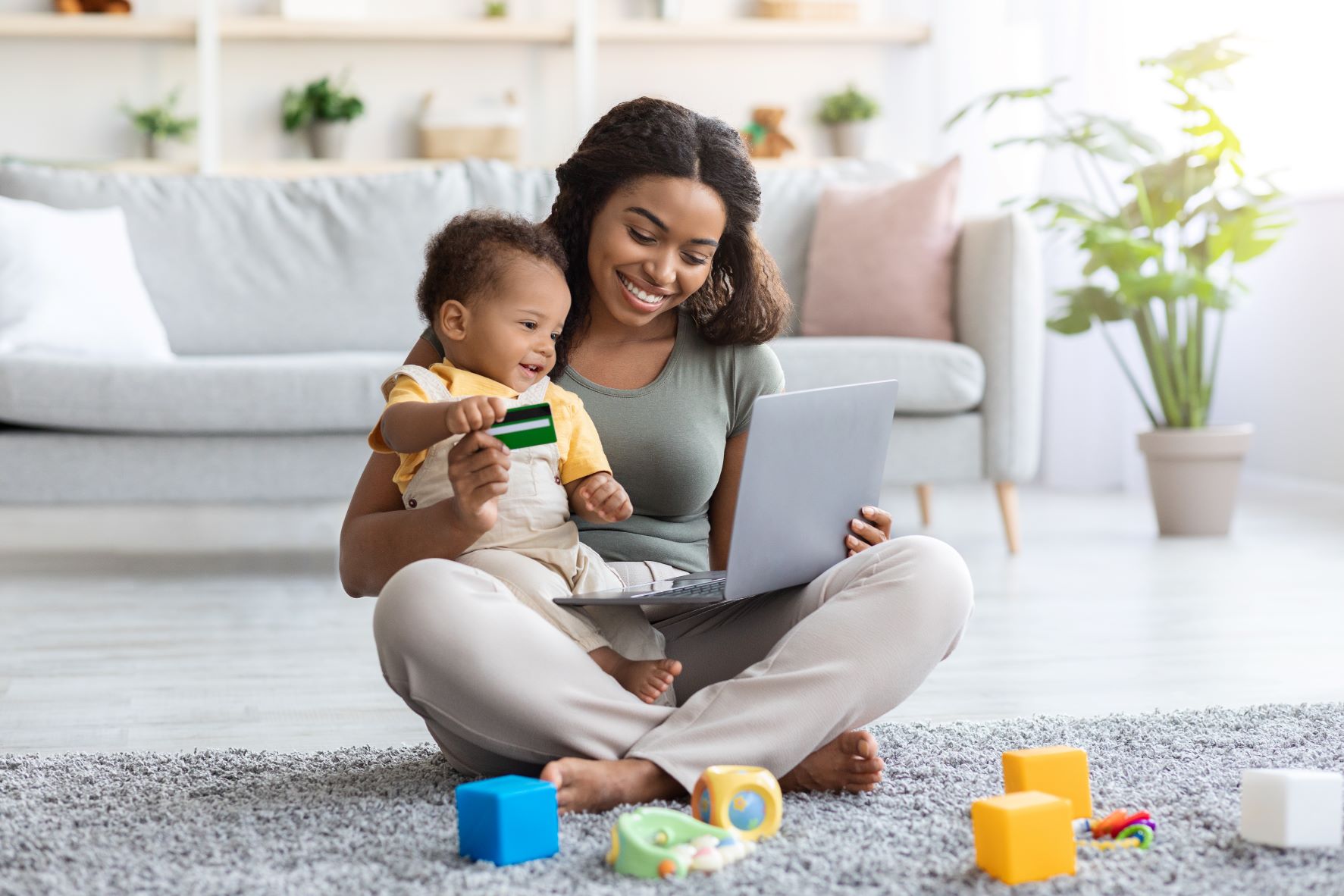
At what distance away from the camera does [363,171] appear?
4.48 metres

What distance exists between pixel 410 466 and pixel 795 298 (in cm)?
221

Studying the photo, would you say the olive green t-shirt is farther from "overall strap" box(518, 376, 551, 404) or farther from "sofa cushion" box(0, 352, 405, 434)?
"sofa cushion" box(0, 352, 405, 434)

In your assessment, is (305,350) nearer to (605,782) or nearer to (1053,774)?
(605,782)

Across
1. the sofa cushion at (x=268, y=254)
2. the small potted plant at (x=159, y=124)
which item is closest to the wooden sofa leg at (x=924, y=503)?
the sofa cushion at (x=268, y=254)

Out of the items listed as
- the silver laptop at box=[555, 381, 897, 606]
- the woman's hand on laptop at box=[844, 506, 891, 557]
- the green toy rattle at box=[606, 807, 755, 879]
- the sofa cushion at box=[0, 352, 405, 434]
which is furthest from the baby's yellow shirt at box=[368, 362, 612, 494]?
the sofa cushion at box=[0, 352, 405, 434]

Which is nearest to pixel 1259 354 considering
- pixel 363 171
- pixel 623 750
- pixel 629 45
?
pixel 629 45

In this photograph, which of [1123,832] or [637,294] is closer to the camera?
[1123,832]

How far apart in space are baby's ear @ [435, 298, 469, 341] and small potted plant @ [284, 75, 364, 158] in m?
3.37

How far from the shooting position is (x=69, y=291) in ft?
9.83

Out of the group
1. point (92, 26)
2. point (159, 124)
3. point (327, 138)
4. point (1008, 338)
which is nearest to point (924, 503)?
point (1008, 338)

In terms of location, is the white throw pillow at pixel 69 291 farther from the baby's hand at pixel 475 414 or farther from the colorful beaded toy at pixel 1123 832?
the colorful beaded toy at pixel 1123 832

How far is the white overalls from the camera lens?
1335 millimetres

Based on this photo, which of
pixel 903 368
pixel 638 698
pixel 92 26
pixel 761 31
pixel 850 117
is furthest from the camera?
pixel 850 117

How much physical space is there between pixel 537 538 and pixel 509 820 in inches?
12.3
